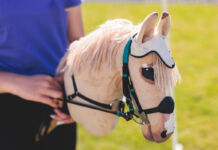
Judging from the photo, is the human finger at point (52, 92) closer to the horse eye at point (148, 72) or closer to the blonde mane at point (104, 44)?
the blonde mane at point (104, 44)

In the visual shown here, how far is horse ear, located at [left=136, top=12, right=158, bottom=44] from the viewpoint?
852 mm

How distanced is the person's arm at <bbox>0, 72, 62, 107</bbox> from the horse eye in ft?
1.48

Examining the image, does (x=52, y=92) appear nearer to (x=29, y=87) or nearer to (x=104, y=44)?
(x=29, y=87)

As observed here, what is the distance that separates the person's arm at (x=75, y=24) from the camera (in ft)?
4.65

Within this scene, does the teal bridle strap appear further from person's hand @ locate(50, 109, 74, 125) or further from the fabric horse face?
person's hand @ locate(50, 109, 74, 125)

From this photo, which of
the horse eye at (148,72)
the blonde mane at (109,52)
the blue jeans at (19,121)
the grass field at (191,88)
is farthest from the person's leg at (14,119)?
the horse eye at (148,72)

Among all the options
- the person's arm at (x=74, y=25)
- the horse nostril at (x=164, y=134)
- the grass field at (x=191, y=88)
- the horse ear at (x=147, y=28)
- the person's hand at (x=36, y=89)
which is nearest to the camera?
the horse ear at (x=147, y=28)

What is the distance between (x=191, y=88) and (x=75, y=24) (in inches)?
97.0

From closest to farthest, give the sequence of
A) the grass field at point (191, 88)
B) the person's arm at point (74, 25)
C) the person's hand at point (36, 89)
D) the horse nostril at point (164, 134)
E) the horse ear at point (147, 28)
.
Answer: the horse ear at point (147, 28) < the horse nostril at point (164, 134) < the person's hand at point (36, 89) < the person's arm at point (74, 25) < the grass field at point (191, 88)

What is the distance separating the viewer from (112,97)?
3.75 ft

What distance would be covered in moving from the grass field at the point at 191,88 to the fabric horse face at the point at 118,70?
0.31 m

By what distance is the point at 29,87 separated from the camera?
1203 mm

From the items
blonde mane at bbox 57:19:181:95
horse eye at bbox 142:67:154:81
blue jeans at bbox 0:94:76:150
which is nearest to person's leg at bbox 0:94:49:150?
blue jeans at bbox 0:94:76:150

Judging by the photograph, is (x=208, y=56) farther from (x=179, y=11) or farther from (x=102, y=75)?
(x=102, y=75)
